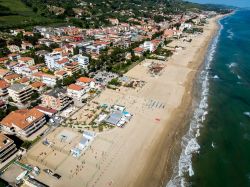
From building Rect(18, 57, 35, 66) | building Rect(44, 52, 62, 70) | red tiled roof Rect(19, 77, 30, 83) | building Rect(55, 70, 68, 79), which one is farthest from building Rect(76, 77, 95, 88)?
building Rect(18, 57, 35, 66)

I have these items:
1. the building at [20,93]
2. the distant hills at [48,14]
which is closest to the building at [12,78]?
the building at [20,93]

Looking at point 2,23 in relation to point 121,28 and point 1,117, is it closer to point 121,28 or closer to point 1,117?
point 121,28

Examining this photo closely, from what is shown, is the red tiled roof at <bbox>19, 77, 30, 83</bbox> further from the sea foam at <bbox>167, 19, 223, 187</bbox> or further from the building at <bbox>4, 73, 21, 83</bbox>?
the sea foam at <bbox>167, 19, 223, 187</bbox>

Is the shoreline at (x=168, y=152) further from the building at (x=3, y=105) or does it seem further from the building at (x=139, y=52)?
the building at (x=139, y=52)

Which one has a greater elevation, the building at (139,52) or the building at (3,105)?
the building at (3,105)

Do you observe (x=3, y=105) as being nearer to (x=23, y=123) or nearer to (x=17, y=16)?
(x=23, y=123)
